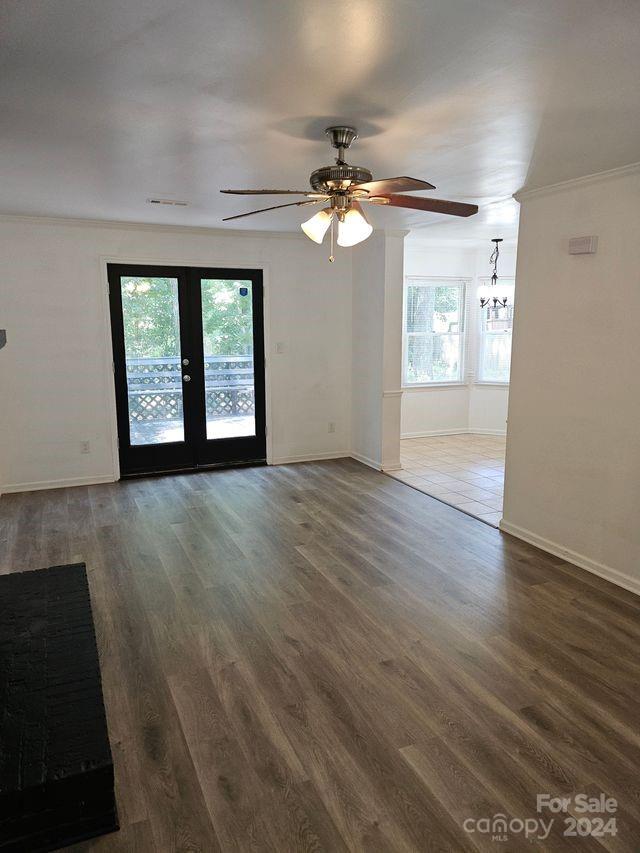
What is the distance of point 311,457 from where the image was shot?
6570 millimetres

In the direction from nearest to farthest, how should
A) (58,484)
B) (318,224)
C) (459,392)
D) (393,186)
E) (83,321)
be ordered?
(393,186), (318,224), (83,321), (58,484), (459,392)

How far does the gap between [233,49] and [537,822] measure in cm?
269

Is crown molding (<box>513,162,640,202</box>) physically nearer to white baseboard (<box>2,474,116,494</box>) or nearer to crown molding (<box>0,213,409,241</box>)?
crown molding (<box>0,213,409,241</box>)

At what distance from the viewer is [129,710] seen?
2.36 meters

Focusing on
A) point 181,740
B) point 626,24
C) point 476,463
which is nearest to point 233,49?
point 626,24

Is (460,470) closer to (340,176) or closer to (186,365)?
(186,365)

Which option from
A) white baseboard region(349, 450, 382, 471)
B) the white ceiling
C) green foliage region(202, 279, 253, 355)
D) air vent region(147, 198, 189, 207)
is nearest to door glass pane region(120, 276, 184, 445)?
green foliage region(202, 279, 253, 355)

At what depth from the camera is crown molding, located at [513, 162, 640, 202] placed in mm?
3194

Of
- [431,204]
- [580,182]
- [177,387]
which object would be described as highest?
[580,182]

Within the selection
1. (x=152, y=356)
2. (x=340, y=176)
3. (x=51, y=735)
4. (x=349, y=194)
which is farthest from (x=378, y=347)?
(x=51, y=735)

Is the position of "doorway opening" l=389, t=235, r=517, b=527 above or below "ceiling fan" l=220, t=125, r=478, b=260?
below

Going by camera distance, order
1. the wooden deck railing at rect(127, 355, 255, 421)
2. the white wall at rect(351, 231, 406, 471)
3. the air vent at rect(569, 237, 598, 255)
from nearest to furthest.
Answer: the air vent at rect(569, 237, 598, 255)
the wooden deck railing at rect(127, 355, 255, 421)
the white wall at rect(351, 231, 406, 471)

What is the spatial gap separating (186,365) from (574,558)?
3945 mm

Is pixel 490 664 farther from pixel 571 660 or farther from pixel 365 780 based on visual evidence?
pixel 365 780
